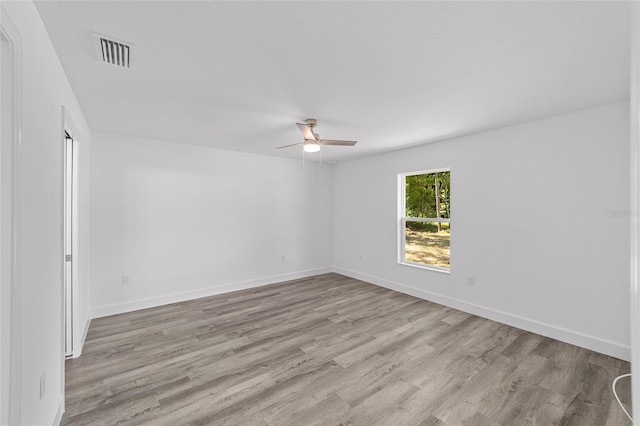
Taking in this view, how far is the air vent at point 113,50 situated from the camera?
1.70 meters

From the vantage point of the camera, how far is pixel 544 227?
124 inches

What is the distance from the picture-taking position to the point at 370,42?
172 cm

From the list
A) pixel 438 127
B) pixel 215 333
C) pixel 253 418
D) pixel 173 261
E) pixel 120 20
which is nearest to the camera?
pixel 120 20

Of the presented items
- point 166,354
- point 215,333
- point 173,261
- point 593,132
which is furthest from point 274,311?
point 593,132

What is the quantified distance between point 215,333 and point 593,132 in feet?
15.1

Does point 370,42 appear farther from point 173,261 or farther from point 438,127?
point 173,261

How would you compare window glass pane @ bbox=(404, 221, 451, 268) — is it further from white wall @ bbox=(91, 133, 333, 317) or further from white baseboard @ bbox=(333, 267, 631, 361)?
white wall @ bbox=(91, 133, 333, 317)

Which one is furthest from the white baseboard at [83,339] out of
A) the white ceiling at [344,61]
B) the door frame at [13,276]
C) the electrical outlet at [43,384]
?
the white ceiling at [344,61]

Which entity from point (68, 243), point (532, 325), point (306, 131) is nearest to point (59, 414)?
point (68, 243)

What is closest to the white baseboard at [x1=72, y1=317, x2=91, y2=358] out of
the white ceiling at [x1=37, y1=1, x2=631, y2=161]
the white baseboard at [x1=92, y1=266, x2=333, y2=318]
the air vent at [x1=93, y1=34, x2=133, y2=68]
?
the white baseboard at [x1=92, y1=266, x2=333, y2=318]

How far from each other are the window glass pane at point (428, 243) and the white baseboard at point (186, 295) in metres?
2.18

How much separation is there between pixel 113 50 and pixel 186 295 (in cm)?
354

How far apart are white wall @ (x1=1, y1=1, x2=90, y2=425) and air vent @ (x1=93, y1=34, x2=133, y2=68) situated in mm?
250

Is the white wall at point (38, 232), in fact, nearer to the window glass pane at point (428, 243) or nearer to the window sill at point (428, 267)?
the window sill at point (428, 267)
